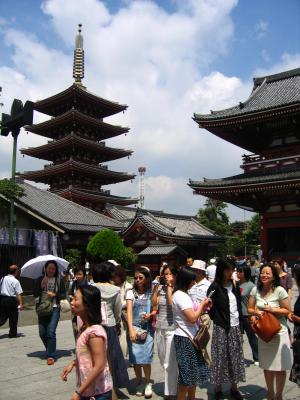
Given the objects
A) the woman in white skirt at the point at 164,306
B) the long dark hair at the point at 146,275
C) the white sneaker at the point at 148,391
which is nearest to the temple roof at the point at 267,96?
the long dark hair at the point at 146,275

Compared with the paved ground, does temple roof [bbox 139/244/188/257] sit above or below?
above

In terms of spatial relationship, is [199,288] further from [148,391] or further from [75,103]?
[75,103]

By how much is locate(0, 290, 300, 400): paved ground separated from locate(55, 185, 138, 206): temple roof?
28.1m

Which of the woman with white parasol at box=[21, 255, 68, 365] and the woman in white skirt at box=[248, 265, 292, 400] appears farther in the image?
the woman with white parasol at box=[21, 255, 68, 365]

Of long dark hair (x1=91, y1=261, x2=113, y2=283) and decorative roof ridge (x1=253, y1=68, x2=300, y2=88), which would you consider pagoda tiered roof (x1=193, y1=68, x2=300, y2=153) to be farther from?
long dark hair (x1=91, y1=261, x2=113, y2=283)

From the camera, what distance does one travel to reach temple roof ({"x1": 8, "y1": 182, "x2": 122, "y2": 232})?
2428cm

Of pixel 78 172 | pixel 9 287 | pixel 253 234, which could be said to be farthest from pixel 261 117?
pixel 253 234

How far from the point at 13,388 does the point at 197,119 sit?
62.3ft

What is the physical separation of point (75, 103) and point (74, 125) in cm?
229

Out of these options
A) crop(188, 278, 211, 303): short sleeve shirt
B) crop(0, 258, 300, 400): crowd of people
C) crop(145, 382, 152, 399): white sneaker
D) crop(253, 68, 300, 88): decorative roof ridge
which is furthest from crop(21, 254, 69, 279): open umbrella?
crop(253, 68, 300, 88): decorative roof ridge

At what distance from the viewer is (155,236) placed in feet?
90.6

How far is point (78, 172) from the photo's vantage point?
38594 millimetres

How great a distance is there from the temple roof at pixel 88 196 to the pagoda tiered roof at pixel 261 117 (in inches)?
655

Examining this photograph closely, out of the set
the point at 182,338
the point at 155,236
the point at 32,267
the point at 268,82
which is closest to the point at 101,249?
the point at 155,236
